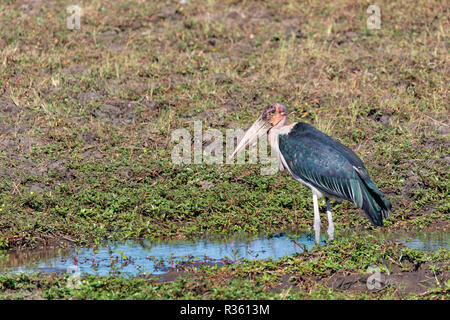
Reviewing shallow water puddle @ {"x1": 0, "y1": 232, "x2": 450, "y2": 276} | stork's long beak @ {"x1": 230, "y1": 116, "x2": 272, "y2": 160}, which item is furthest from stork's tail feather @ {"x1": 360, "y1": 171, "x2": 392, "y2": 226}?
stork's long beak @ {"x1": 230, "y1": 116, "x2": 272, "y2": 160}

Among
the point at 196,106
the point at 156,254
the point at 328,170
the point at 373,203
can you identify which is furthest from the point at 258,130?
the point at 196,106

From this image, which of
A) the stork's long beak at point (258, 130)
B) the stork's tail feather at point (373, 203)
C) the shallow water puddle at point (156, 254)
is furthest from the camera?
the stork's long beak at point (258, 130)

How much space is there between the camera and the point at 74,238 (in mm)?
7223

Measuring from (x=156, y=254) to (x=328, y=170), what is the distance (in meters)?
1.81

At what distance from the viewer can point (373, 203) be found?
270 inches

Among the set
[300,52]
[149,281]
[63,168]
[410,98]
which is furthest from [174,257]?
[300,52]

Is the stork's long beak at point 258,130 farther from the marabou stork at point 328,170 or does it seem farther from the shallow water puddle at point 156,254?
the shallow water puddle at point 156,254

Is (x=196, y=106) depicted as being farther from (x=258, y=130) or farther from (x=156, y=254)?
(x=156, y=254)

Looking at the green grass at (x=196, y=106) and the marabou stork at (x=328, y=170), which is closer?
the marabou stork at (x=328, y=170)

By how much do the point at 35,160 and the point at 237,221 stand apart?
269cm

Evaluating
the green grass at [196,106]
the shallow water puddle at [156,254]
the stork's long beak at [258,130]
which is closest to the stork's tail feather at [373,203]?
the shallow water puddle at [156,254]

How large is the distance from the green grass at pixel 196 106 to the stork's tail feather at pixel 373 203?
0.84 m

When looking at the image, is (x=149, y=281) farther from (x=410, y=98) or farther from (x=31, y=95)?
→ (x=410, y=98)

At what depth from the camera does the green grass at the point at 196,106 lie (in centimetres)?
779
